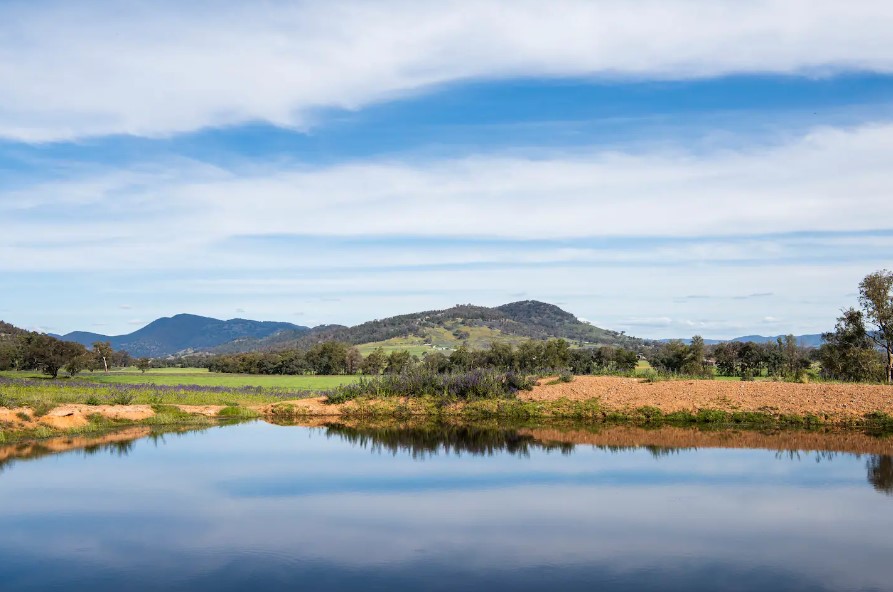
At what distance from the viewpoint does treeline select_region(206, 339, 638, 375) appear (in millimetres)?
71625

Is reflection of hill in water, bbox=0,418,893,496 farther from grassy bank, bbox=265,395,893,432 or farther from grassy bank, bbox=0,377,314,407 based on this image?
grassy bank, bbox=0,377,314,407

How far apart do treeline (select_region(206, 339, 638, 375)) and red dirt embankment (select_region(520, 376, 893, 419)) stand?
86.2 ft

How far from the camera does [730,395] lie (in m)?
34.9

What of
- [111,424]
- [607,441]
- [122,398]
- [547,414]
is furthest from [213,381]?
[607,441]

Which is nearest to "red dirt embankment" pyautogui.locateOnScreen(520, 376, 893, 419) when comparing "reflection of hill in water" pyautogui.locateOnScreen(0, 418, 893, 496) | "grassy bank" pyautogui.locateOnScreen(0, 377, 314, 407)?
"reflection of hill in water" pyautogui.locateOnScreen(0, 418, 893, 496)

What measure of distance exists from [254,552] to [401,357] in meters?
76.9

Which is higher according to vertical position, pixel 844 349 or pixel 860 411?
pixel 844 349

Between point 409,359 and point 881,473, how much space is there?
67565 mm

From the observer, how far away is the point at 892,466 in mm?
21688

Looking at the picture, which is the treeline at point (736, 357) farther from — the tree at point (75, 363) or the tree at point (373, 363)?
the tree at point (75, 363)

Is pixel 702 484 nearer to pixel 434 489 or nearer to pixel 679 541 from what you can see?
pixel 679 541

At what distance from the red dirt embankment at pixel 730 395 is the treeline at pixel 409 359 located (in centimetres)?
2628

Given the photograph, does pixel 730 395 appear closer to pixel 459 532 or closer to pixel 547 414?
pixel 547 414

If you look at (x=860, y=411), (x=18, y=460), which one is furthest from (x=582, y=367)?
(x=18, y=460)
